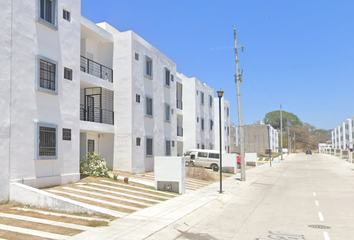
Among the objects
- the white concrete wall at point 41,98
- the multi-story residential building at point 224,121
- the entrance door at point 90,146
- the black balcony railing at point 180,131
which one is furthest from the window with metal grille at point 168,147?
the multi-story residential building at point 224,121

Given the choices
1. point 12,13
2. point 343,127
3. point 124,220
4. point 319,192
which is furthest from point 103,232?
point 343,127

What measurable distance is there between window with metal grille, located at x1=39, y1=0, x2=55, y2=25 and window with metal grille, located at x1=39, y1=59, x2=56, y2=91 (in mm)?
2095

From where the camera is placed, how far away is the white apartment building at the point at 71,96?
13570 mm

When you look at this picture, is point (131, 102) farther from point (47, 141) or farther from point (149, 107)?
point (47, 141)

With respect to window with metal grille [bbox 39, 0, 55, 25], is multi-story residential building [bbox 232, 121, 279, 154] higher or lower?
lower

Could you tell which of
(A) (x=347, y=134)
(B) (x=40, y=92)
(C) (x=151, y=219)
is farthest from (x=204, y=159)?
(A) (x=347, y=134)

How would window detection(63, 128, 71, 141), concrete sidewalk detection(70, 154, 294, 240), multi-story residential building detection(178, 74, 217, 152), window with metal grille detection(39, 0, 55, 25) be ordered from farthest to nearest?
1. multi-story residential building detection(178, 74, 217, 152)
2. window detection(63, 128, 71, 141)
3. window with metal grille detection(39, 0, 55, 25)
4. concrete sidewalk detection(70, 154, 294, 240)

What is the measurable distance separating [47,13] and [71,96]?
4.10 metres

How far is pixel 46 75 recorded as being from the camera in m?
15.7

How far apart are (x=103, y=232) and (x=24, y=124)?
722 cm

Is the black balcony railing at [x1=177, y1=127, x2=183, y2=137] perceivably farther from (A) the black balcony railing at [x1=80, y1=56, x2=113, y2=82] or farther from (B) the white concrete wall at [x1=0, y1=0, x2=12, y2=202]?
(B) the white concrete wall at [x1=0, y1=0, x2=12, y2=202]

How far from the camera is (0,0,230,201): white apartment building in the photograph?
1357cm

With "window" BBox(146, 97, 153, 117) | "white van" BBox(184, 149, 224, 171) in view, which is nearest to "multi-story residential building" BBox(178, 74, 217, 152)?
"white van" BBox(184, 149, 224, 171)

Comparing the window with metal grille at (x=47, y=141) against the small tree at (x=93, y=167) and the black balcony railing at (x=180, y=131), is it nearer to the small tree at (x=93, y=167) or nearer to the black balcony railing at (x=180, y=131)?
the small tree at (x=93, y=167)
